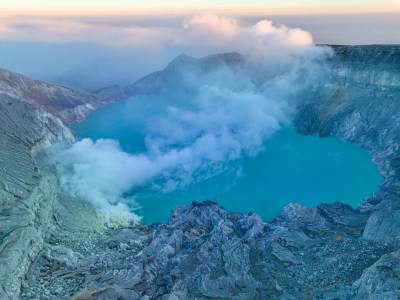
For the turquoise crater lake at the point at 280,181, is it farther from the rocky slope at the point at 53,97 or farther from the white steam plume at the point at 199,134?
the rocky slope at the point at 53,97

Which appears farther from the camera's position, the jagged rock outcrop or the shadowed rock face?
the shadowed rock face

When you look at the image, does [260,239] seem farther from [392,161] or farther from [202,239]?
[392,161]

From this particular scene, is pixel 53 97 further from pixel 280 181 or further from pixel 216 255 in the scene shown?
pixel 216 255

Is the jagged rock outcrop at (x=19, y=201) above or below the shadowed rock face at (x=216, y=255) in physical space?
above

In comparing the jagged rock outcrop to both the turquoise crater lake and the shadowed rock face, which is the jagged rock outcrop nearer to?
the shadowed rock face

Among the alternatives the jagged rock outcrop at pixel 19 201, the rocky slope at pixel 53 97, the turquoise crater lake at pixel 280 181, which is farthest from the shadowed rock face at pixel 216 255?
the rocky slope at pixel 53 97

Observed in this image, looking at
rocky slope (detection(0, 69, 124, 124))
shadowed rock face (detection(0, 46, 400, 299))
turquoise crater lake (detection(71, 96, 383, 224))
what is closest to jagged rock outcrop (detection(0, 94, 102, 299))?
shadowed rock face (detection(0, 46, 400, 299))

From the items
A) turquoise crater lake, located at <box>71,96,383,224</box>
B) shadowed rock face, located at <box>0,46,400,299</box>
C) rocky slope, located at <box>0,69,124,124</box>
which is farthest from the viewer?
rocky slope, located at <box>0,69,124,124</box>
